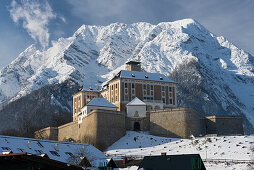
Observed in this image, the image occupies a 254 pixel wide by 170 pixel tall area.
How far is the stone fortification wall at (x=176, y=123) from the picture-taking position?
9331 centimetres

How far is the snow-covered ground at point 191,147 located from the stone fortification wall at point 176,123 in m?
2.50

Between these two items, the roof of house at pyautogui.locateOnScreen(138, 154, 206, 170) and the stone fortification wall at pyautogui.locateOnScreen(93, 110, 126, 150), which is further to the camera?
the stone fortification wall at pyautogui.locateOnScreen(93, 110, 126, 150)

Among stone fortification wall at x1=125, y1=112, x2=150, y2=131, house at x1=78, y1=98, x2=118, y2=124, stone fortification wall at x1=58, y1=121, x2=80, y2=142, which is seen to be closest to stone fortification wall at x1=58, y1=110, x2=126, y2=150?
house at x1=78, y1=98, x2=118, y2=124

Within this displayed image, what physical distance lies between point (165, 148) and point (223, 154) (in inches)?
505

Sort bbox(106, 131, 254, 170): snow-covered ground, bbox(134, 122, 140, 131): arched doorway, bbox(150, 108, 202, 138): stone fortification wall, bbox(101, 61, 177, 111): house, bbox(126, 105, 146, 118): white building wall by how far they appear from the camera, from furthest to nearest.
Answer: bbox(101, 61, 177, 111): house
bbox(126, 105, 146, 118): white building wall
bbox(134, 122, 140, 131): arched doorway
bbox(150, 108, 202, 138): stone fortification wall
bbox(106, 131, 254, 170): snow-covered ground

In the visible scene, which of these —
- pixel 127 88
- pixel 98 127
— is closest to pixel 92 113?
pixel 98 127

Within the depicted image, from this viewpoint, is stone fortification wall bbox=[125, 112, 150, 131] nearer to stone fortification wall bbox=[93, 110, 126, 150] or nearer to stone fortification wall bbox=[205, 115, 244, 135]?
stone fortification wall bbox=[93, 110, 126, 150]

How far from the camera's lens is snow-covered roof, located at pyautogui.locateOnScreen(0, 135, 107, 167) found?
192ft

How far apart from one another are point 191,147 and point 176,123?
12565 millimetres

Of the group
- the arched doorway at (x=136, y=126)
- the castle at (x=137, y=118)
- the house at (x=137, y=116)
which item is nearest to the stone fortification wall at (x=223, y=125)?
the castle at (x=137, y=118)

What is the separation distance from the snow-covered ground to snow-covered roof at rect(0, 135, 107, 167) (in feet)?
56.5

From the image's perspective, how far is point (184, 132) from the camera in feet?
305

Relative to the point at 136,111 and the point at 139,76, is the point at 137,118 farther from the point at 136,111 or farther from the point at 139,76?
the point at 139,76

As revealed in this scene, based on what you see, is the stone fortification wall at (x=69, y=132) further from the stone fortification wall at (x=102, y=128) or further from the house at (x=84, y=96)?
the house at (x=84, y=96)
